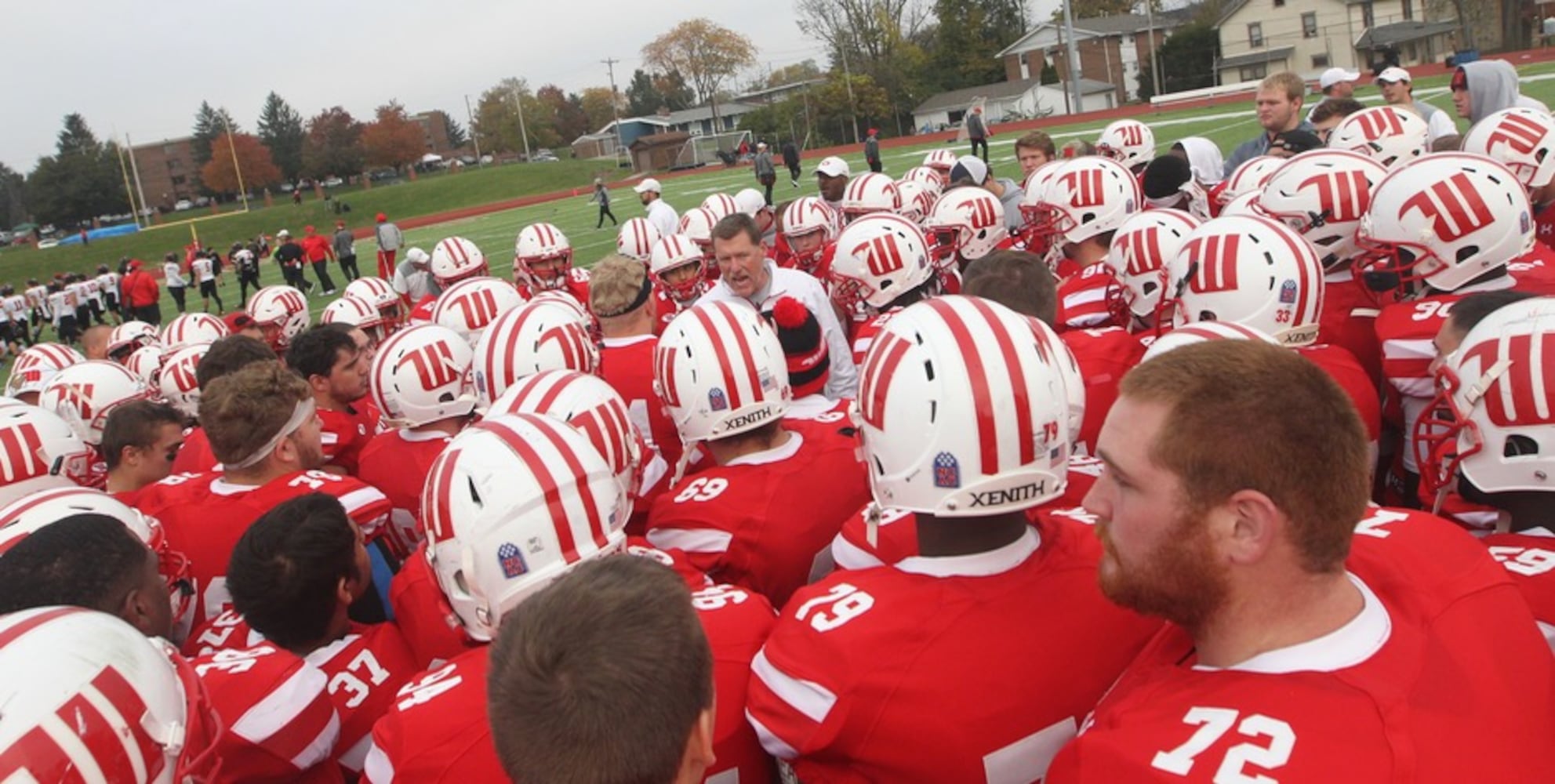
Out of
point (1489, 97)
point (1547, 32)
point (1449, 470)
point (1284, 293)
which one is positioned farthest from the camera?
point (1547, 32)

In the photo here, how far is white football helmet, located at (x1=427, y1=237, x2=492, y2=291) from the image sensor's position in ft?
36.9

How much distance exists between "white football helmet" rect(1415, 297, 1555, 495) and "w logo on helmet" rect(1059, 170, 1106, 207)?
4080mm

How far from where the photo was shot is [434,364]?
17.0ft

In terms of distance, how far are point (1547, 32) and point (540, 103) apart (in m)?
100

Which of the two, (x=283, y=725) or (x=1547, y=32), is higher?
(x=1547, y=32)

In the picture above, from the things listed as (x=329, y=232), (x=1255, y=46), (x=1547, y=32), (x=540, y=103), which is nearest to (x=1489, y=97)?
(x=1547, y=32)

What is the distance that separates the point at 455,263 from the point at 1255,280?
9.08 m

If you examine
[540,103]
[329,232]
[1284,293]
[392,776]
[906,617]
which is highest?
[540,103]

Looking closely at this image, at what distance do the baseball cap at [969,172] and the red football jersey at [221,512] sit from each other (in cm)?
834

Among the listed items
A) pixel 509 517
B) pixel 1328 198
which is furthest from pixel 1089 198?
pixel 509 517

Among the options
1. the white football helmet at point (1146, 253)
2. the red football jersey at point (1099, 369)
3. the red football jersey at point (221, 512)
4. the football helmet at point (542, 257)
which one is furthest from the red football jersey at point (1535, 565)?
the football helmet at point (542, 257)

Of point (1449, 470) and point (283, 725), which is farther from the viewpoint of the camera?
point (1449, 470)

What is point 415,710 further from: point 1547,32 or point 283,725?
point 1547,32

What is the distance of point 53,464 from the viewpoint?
5293 mm
